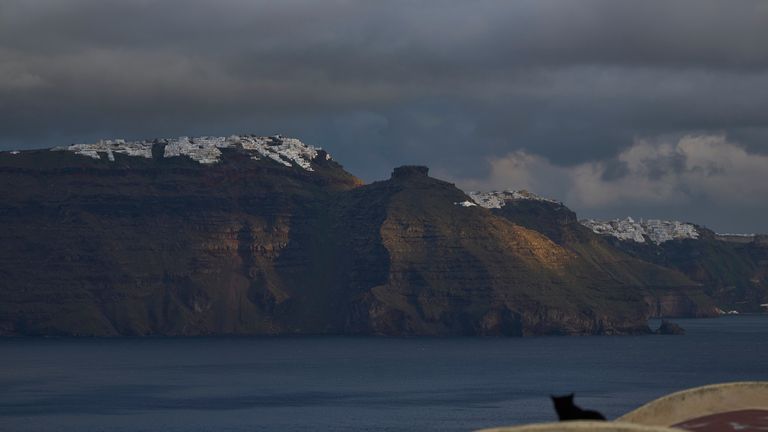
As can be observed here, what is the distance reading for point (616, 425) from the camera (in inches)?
1620

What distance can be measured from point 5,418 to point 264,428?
141ft

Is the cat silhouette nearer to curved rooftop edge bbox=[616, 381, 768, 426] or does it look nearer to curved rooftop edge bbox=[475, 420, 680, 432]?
curved rooftop edge bbox=[475, 420, 680, 432]

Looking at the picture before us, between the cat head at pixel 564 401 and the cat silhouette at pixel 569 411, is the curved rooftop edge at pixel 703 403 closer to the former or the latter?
the cat silhouette at pixel 569 411

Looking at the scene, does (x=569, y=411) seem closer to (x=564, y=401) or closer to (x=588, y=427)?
(x=564, y=401)

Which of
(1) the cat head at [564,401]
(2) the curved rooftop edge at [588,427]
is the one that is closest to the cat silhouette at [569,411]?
(1) the cat head at [564,401]

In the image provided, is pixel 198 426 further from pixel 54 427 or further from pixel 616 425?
pixel 616 425

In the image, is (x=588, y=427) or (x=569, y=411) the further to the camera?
(x=569, y=411)

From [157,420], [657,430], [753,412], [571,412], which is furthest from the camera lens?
[157,420]

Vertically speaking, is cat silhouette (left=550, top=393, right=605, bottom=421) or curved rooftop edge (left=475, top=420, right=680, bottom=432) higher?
cat silhouette (left=550, top=393, right=605, bottom=421)

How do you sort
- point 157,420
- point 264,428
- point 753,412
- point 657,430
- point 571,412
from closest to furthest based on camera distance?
point 657,430, point 571,412, point 753,412, point 264,428, point 157,420

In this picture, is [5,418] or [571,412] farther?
[5,418]

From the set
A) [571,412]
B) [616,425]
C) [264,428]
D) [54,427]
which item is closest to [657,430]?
[616,425]

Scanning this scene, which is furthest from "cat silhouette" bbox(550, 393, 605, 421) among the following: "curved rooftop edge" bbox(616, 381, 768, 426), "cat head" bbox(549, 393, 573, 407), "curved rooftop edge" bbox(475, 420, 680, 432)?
"curved rooftop edge" bbox(616, 381, 768, 426)

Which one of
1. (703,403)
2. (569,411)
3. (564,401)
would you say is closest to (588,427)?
(564,401)
